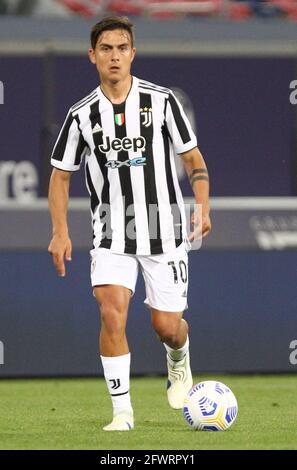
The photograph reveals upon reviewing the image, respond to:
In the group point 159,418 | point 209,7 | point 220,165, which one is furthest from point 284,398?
point 209,7

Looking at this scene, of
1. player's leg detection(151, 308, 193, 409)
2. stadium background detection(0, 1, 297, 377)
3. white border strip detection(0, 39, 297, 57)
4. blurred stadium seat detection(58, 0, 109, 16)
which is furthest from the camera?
blurred stadium seat detection(58, 0, 109, 16)

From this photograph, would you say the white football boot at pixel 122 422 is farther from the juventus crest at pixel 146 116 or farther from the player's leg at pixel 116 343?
the juventus crest at pixel 146 116

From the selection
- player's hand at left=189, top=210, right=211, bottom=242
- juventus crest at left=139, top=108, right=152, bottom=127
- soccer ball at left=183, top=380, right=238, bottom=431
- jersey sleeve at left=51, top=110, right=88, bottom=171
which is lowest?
soccer ball at left=183, top=380, right=238, bottom=431

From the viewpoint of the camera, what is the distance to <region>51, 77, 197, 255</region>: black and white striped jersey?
873 cm

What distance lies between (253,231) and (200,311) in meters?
0.90

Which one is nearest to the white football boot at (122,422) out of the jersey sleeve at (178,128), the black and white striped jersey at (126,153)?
the black and white striped jersey at (126,153)

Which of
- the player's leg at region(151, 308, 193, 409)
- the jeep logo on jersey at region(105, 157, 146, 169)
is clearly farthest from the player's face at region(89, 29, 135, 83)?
the player's leg at region(151, 308, 193, 409)

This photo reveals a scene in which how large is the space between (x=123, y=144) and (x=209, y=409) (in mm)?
1594

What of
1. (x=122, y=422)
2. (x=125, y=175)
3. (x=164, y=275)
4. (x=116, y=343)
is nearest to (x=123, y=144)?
(x=125, y=175)

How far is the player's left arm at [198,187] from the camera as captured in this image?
27.9 feet

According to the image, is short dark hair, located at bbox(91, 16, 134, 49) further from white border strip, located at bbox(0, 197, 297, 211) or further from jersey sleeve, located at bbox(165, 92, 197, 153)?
white border strip, located at bbox(0, 197, 297, 211)

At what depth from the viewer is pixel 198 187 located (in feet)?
28.7

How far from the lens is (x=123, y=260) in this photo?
8.73m

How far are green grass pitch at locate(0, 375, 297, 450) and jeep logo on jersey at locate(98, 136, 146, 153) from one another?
161cm
